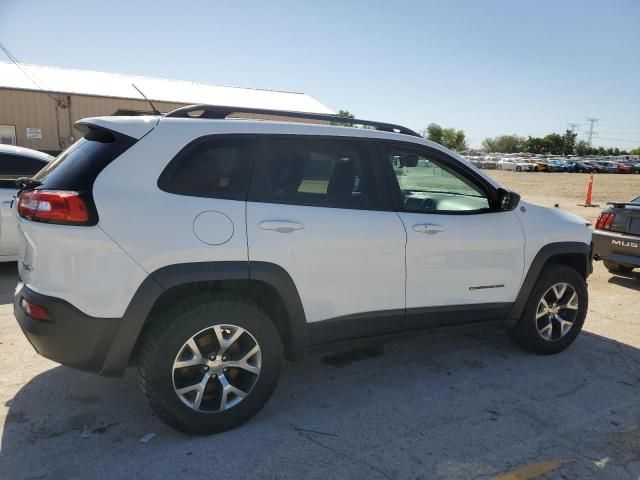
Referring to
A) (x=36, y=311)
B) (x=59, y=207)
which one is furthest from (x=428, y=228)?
(x=36, y=311)

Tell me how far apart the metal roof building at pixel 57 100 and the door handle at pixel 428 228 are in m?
17.1


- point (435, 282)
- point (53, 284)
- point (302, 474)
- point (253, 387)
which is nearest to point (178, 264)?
point (53, 284)

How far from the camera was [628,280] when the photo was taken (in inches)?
278

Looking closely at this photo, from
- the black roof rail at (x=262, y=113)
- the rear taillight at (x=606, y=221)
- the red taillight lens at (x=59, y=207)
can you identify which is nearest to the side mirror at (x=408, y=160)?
the black roof rail at (x=262, y=113)

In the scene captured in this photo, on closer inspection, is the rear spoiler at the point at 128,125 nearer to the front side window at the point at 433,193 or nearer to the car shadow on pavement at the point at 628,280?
the front side window at the point at 433,193

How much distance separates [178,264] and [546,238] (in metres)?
2.92

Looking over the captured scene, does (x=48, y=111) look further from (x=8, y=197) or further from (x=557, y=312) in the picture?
(x=557, y=312)

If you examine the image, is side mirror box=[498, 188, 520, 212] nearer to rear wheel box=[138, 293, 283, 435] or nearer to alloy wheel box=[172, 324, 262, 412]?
rear wheel box=[138, 293, 283, 435]

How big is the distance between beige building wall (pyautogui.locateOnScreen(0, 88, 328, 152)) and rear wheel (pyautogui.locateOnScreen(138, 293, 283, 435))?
63.4 ft

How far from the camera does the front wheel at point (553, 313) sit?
4.13 m

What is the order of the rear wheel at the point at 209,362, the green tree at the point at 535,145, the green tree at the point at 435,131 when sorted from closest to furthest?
the rear wheel at the point at 209,362 → the green tree at the point at 435,131 → the green tree at the point at 535,145

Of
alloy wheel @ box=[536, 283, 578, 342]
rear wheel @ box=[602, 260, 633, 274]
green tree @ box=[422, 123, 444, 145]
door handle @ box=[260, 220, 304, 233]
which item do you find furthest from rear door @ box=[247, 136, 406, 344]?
green tree @ box=[422, 123, 444, 145]

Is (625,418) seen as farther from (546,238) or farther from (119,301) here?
(119,301)

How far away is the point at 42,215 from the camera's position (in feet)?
8.56
